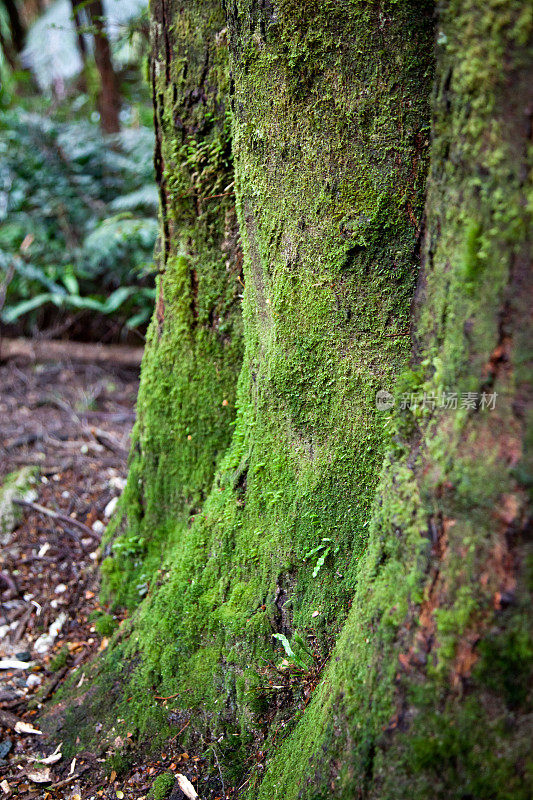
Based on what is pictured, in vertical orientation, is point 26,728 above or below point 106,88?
below

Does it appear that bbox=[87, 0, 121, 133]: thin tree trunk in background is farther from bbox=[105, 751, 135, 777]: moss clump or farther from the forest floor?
bbox=[105, 751, 135, 777]: moss clump

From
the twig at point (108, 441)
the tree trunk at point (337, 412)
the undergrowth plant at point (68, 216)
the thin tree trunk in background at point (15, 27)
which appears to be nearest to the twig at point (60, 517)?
the tree trunk at point (337, 412)

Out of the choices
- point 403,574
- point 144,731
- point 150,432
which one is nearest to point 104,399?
point 150,432

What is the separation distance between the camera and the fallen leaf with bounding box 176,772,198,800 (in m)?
1.94

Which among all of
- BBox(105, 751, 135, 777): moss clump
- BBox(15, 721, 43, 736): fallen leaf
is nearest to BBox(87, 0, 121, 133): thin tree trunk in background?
BBox(15, 721, 43, 736): fallen leaf

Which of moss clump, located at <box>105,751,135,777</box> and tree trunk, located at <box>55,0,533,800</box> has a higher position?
tree trunk, located at <box>55,0,533,800</box>

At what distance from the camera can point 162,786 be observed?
6.52 feet

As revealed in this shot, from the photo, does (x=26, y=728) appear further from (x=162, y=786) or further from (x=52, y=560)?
(x=52, y=560)

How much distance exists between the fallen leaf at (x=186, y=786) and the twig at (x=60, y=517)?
1952 mm

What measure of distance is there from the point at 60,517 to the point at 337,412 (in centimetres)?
283

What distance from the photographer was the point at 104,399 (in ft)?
20.4

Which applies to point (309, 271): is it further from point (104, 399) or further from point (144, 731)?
point (104, 399)

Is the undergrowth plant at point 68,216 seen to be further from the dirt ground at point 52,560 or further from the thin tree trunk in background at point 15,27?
the thin tree trunk in background at point 15,27

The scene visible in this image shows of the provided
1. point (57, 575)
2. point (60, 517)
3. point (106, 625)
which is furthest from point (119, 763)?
point (60, 517)
